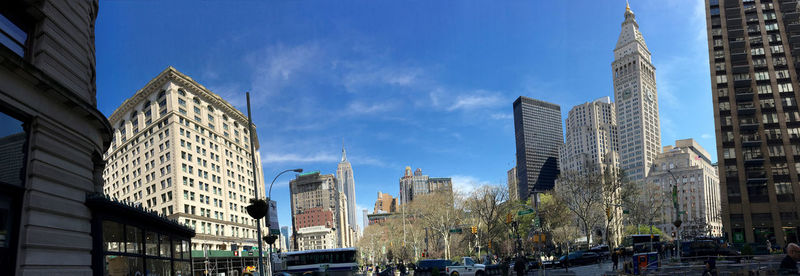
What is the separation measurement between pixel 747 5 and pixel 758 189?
33.0 m

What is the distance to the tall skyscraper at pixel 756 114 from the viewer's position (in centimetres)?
8300

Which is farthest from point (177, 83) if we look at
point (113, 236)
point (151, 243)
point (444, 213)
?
point (113, 236)

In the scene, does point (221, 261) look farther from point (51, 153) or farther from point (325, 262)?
point (51, 153)

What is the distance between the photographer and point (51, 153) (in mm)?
12578

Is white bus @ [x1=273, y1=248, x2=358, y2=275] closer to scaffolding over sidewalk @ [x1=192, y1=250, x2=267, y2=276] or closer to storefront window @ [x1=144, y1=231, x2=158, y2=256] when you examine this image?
scaffolding over sidewalk @ [x1=192, y1=250, x2=267, y2=276]

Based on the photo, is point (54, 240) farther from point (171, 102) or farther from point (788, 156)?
point (788, 156)

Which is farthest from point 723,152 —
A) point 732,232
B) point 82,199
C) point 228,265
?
point 82,199

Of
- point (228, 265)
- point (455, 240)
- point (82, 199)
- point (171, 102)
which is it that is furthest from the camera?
point (455, 240)

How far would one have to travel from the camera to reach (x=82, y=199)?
44.4 feet

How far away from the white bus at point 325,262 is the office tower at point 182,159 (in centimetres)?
2296

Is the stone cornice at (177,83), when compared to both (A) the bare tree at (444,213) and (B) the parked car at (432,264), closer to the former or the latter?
(A) the bare tree at (444,213)

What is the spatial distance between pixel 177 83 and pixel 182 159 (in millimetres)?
11823

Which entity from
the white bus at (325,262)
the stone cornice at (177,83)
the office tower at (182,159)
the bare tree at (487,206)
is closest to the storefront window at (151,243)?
the white bus at (325,262)

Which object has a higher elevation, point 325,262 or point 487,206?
point 487,206
